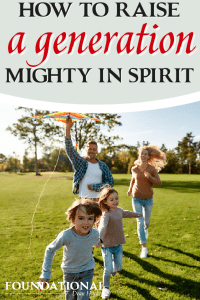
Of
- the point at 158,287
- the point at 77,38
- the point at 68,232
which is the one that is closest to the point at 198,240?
the point at 158,287

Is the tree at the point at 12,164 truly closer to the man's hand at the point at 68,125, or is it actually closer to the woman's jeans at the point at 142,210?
the woman's jeans at the point at 142,210

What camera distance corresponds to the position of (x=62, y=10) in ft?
19.1

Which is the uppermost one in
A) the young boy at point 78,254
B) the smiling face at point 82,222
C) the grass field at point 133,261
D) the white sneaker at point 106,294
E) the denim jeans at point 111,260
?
the smiling face at point 82,222

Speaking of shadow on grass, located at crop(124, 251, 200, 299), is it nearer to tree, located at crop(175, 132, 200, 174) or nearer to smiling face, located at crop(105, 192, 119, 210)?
smiling face, located at crop(105, 192, 119, 210)

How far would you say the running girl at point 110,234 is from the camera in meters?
3.72

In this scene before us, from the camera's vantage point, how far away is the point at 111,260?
12.3 ft

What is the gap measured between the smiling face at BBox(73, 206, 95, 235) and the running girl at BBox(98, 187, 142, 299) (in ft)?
2.76

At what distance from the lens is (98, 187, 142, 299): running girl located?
146 inches

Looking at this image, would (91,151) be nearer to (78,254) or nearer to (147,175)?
(147,175)

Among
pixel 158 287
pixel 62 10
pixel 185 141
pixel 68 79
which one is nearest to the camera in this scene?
pixel 158 287

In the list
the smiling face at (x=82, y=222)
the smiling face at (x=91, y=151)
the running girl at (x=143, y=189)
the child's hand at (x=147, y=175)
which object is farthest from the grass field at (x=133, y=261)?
the smiling face at (x=91, y=151)

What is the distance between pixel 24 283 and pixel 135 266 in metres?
2.03

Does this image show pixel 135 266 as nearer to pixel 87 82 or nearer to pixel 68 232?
pixel 68 232

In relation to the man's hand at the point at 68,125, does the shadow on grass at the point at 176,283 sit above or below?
below
